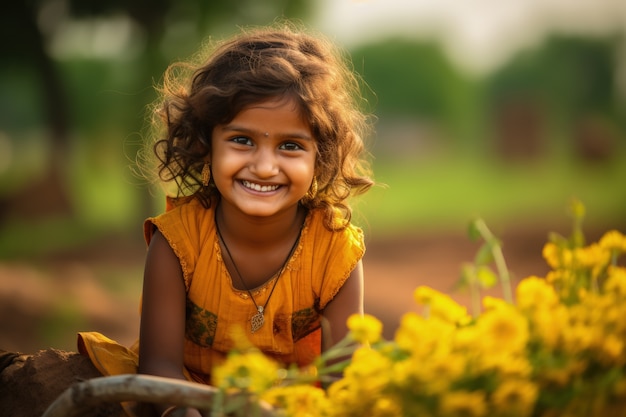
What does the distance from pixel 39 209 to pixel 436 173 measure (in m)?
18.0

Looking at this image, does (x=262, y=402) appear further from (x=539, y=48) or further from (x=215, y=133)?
(x=539, y=48)

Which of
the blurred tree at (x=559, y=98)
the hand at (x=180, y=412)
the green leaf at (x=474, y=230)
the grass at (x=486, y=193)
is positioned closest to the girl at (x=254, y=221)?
the hand at (x=180, y=412)

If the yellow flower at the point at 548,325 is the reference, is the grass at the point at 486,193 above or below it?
above

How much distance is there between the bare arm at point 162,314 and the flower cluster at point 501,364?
3.10 ft

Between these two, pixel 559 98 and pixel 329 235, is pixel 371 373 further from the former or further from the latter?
pixel 559 98

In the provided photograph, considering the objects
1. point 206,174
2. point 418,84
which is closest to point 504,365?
point 206,174

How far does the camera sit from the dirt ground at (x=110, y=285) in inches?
240

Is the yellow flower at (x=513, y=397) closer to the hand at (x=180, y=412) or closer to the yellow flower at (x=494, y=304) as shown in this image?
the yellow flower at (x=494, y=304)

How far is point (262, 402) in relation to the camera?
130 centimetres

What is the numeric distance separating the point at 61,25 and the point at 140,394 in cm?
1231

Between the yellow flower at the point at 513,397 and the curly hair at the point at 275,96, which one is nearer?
the yellow flower at the point at 513,397

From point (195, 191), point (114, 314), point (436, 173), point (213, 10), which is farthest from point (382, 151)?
point (195, 191)

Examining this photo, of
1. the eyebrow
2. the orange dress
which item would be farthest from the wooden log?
the eyebrow

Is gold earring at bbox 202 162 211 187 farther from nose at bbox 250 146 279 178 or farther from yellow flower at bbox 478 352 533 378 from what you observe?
yellow flower at bbox 478 352 533 378
